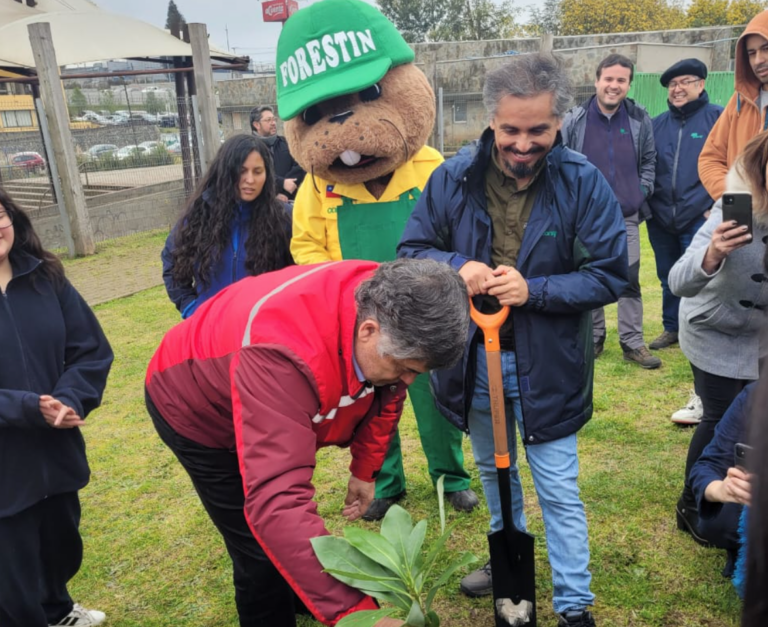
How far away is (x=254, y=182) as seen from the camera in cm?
366

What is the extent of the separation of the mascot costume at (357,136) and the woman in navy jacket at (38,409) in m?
1.20

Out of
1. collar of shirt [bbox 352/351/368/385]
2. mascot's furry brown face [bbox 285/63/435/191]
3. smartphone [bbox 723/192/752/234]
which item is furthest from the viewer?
mascot's furry brown face [bbox 285/63/435/191]

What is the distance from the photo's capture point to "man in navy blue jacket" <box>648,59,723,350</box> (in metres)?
5.12

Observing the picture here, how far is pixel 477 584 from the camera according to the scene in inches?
116

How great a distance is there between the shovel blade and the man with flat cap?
11.0 feet

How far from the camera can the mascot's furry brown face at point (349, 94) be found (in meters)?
3.26

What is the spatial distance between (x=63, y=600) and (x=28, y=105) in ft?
37.4

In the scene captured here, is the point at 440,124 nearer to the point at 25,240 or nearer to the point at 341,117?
the point at 341,117

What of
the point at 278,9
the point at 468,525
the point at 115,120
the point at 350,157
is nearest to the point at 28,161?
the point at 115,120

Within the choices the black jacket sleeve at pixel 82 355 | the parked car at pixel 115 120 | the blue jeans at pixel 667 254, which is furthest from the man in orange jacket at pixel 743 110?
the parked car at pixel 115 120

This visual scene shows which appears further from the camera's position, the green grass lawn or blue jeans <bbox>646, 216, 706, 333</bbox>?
blue jeans <bbox>646, 216, 706, 333</bbox>

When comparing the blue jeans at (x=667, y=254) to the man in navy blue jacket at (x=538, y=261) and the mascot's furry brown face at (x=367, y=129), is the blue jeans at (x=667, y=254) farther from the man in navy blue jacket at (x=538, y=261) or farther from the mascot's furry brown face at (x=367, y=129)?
the man in navy blue jacket at (x=538, y=261)

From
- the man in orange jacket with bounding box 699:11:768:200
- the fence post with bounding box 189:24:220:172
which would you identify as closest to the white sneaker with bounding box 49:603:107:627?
the man in orange jacket with bounding box 699:11:768:200

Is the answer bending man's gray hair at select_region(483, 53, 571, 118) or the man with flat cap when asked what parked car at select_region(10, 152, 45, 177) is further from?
bending man's gray hair at select_region(483, 53, 571, 118)
